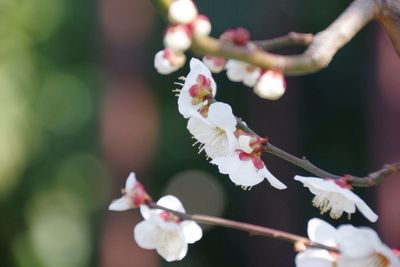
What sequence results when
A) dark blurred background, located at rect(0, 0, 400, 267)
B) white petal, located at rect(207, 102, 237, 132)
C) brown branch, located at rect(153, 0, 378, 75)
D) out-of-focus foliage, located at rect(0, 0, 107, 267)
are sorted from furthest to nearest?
out-of-focus foliage, located at rect(0, 0, 107, 267), dark blurred background, located at rect(0, 0, 400, 267), white petal, located at rect(207, 102, 237, 132), brown branch, located at rect(153, 0, 378, 75)

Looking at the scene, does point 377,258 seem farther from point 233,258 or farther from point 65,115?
point 65,115

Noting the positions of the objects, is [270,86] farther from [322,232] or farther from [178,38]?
[322,232]

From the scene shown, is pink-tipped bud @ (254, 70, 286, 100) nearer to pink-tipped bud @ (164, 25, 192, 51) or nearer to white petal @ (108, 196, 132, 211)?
pink-tipped bud @ (164, 25, 192, 51)

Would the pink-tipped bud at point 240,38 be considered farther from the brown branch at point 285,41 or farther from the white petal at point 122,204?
the white petal at point 122,204

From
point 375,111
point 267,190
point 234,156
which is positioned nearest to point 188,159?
point 267,190

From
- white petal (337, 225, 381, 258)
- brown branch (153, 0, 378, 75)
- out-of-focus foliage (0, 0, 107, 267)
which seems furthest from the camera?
out-of-focus foliage (0, 0, 107, 267)

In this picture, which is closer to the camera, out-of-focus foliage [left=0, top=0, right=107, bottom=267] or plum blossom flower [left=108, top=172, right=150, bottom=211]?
plum blossom flower [left=108, top=172, right=150, bottom=211]

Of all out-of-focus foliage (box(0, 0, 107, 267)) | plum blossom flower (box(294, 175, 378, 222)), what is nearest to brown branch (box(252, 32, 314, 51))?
plum blossom flower (box(294, 175, 378, 222))
